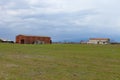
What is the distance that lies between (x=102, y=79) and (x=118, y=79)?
0.95 metres

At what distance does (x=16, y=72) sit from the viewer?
19.9 meters

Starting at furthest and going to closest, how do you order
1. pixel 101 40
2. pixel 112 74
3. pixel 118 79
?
pixel 101 40 < pixel 112 74 < pixel 118 79

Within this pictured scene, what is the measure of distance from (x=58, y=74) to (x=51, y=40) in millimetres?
87452

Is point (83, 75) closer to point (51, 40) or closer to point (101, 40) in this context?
point (51, 40)

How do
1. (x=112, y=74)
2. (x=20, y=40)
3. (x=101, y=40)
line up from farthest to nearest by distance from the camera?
1. (x=101, y=40)
2. (x=20, y=40)
3. (x=112, y=74)

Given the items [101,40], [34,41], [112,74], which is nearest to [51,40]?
[34,41]

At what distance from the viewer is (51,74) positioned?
19.6 m

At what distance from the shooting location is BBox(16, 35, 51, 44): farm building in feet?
336

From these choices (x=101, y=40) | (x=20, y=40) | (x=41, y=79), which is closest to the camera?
(x=41, y=79)

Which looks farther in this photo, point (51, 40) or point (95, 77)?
point (51, 40)

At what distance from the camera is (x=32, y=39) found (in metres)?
104

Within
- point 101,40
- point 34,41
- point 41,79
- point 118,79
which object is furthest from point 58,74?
point 101,40

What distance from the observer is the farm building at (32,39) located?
102 meters

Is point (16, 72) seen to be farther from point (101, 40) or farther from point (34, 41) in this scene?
point (101, 40)
